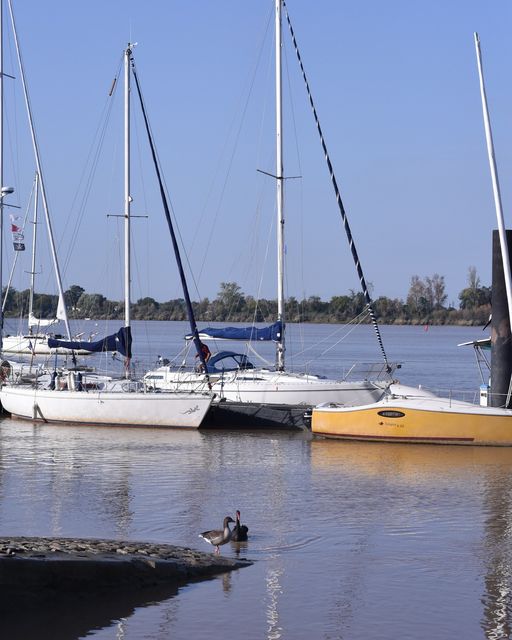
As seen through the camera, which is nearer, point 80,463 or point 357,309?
point 80,463

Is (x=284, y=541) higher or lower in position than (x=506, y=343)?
lower

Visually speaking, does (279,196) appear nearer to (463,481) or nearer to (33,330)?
(463,481)

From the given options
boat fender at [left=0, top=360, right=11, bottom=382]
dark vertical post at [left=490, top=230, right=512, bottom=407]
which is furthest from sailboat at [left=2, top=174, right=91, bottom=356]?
dark vertical post at [left=490, top=230, right=512, bottom=407]

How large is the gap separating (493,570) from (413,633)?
10.8 ft

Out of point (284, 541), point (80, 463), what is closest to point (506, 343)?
point (80, 463)

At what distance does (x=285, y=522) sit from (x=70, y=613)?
6.69 metres

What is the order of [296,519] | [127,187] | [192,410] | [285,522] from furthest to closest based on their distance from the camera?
1. [127,187]
2. [192,410]
3. [296,519]
4. [285,522]

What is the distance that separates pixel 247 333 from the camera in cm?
4122

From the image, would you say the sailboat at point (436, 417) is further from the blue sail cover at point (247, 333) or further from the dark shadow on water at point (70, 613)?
the dark shadow on water at point (70, 613)

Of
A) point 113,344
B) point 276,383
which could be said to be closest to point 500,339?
point 276,383

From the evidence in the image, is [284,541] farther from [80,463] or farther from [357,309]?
[357,309]

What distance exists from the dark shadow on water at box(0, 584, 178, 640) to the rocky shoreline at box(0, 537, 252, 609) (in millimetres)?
84

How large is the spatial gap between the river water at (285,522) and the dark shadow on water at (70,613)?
0.03 metres

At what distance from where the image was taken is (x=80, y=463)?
1091 inches
